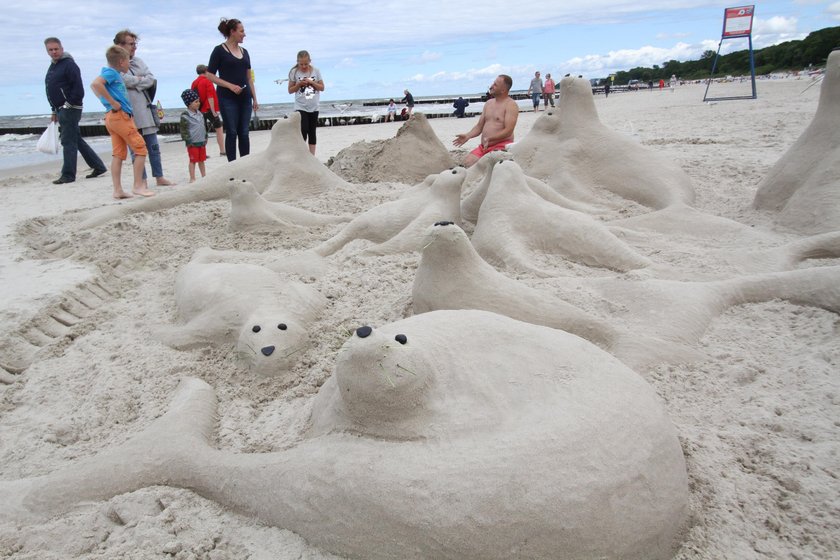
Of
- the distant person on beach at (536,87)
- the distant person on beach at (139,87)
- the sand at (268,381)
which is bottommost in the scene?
the sand at (268,381)

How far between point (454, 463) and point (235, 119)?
5305 mm

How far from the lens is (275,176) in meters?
4.91

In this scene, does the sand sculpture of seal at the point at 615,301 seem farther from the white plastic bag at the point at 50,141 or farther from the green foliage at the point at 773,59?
the green foliage at the point at 773,59

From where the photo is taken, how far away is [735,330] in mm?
2383

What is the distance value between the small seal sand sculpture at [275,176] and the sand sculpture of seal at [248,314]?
194 centimetres

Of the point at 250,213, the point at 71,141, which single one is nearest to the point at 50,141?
the point at 71,141

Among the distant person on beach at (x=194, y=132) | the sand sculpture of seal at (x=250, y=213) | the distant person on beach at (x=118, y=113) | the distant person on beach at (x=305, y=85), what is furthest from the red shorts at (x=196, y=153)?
the sand sculpture of seal at (x=250, y=213)

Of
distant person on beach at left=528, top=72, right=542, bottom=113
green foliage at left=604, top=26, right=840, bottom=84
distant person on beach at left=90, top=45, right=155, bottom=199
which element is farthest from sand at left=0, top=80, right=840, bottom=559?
green foliage at left=604, top=26, right=840, bottom=84

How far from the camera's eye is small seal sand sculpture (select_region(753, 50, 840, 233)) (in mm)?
3496

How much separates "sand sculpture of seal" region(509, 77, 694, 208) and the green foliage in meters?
20.9

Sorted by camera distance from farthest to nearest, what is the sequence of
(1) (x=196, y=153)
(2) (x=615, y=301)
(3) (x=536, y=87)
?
(3) (x=536, y=87), (1) (x=196, y=153), (2) (x=615, y=301)

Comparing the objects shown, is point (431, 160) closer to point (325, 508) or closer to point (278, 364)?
point (278, 364)

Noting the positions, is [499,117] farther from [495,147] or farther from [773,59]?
[773,59]

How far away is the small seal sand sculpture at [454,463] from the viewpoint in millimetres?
1252
